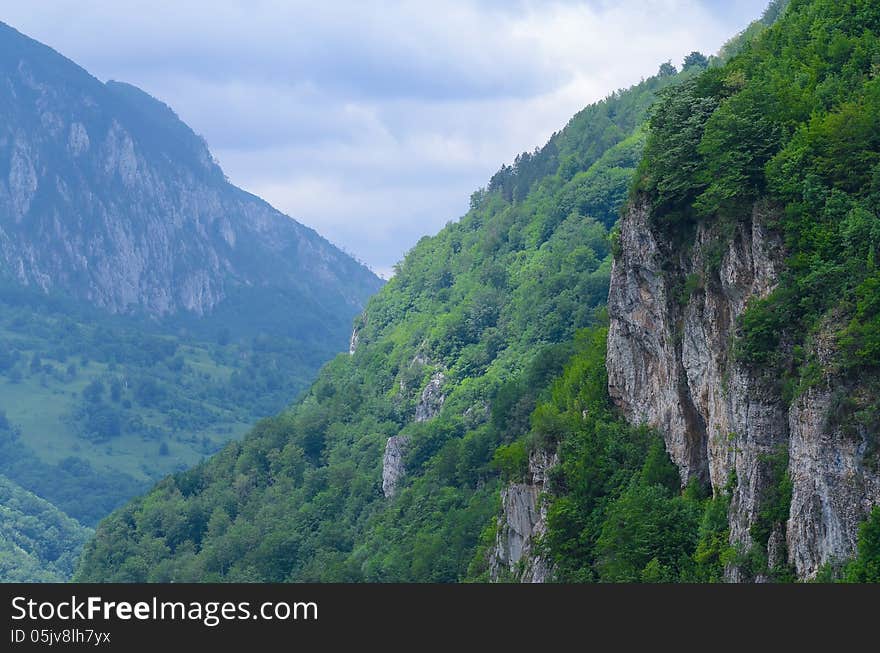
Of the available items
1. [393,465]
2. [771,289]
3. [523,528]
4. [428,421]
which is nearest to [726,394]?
[771,289]

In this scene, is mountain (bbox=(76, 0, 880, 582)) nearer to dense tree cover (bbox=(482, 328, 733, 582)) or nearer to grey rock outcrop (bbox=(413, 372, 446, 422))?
dense tree cover (bbox=(482, 328, 733, 582))

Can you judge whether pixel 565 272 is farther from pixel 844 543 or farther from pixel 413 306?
pixel 844 543

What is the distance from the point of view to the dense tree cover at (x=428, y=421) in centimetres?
11188

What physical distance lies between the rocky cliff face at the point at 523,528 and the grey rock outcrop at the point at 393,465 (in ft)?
155

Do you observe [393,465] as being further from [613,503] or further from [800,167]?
[800,167]

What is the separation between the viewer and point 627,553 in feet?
206

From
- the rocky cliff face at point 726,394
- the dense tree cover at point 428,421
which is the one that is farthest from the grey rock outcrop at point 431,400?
the rocky cliff face at point 726,394

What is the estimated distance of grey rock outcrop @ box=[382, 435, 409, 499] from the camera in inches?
5143

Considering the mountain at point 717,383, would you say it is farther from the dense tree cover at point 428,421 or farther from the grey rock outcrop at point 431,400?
the grey rock outcrop at point 431,400

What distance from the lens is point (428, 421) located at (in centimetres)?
14012

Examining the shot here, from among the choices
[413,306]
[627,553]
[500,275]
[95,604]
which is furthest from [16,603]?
[413,306]

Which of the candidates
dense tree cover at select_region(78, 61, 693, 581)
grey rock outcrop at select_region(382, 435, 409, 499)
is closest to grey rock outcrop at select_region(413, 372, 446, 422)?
dense tree cover at select_region(78, 61, 693, 581)

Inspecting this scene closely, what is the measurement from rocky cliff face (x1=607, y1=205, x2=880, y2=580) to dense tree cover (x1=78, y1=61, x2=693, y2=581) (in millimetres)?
33410

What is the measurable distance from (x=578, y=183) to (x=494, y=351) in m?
28.2
